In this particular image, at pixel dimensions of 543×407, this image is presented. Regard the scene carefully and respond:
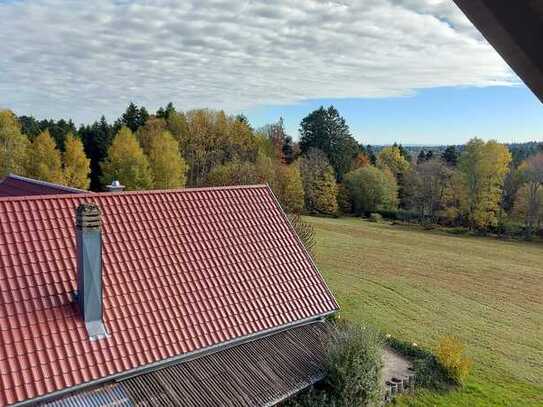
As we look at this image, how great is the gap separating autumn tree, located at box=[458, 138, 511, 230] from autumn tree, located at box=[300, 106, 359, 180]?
17.9m

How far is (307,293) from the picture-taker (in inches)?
463

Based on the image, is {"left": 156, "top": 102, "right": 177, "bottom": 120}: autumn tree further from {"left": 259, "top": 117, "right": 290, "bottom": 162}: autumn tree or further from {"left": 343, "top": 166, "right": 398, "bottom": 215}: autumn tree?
{"left": 343, "top": 166, "right": 398, "bottom": 215}: autumn tree

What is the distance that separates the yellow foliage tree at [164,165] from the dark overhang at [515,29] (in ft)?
127

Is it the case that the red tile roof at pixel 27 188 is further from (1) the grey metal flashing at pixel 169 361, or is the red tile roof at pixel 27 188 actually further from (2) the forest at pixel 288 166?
(2) the forest at pixel 288 166

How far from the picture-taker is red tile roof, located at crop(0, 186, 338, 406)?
26.3ft

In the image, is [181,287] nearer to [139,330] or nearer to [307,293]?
[139,330]

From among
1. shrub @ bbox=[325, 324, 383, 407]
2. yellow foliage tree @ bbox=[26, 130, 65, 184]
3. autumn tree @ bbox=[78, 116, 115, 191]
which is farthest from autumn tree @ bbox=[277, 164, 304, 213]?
shrub @ bbox=[325, 324, 383, 407]

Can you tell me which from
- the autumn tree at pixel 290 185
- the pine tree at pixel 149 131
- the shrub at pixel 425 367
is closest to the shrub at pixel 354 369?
the shrub at pixel 425 367

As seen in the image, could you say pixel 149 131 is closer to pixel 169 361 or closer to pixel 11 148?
pixel 11 148

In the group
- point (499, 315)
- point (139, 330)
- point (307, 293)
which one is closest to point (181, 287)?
point (139, 330)

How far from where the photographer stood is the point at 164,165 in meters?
38.8

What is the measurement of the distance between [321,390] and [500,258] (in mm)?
30549

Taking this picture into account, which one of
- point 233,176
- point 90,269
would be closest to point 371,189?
point 233,176

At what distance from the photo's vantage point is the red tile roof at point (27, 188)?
15.4 metres
